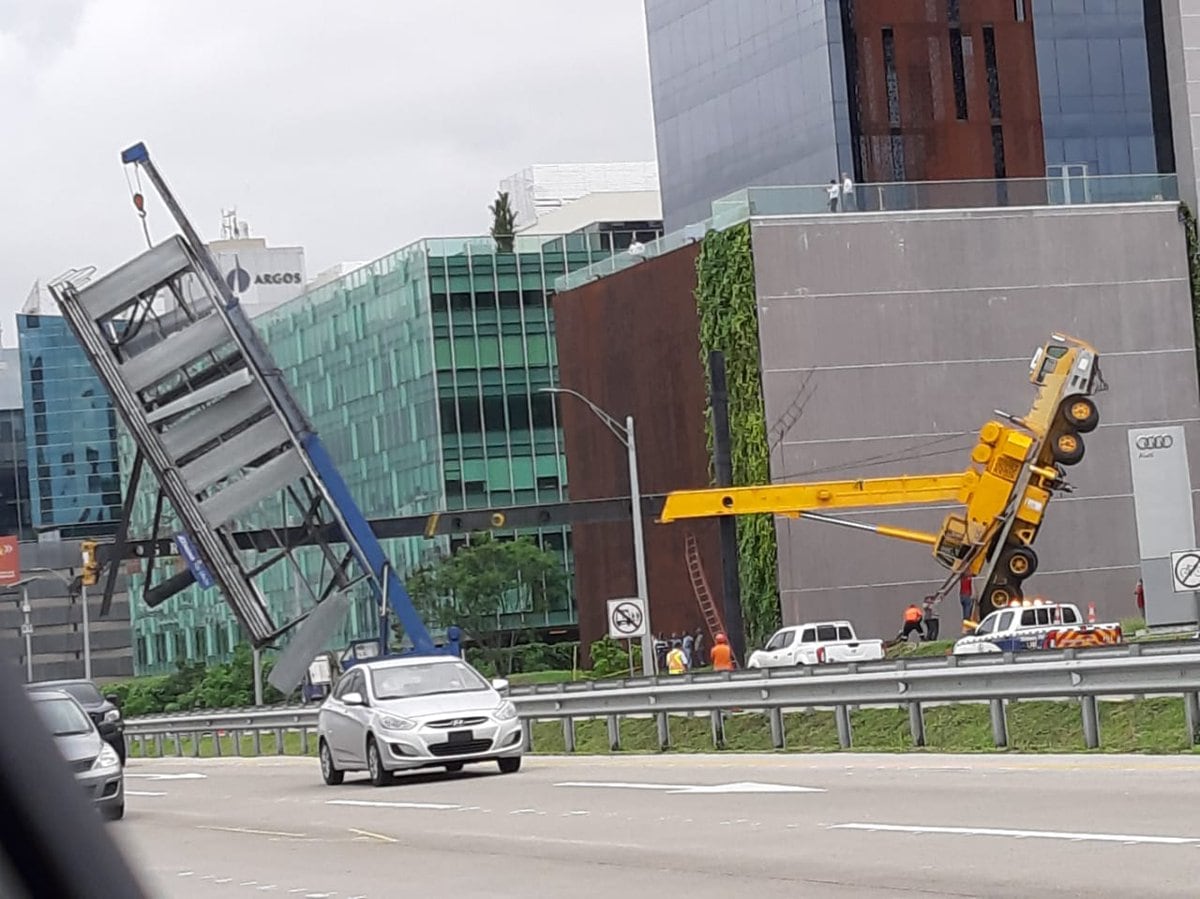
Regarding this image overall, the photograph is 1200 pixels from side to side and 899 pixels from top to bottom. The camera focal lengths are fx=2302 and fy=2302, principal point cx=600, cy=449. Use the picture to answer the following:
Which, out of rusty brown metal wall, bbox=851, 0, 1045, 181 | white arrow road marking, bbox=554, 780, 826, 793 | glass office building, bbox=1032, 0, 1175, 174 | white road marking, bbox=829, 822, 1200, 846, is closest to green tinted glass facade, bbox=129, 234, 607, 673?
rusty brown metal wall, bbox=851, 0, 1045, 181

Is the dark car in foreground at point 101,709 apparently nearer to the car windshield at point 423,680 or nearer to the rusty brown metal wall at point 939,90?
the car windshield at point 423,680

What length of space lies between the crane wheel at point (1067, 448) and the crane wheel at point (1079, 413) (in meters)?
0.26

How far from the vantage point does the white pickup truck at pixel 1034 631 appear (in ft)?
131

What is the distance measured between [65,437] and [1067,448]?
320ft

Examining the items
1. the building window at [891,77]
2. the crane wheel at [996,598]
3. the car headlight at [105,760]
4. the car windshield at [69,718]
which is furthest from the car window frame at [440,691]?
the building window at [891,77]

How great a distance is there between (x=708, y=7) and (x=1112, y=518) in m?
23.0

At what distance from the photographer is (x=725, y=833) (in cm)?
1563

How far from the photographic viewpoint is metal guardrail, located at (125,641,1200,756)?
68.8 ft

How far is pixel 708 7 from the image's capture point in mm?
76625

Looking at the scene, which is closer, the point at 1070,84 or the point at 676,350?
the point at 676,350

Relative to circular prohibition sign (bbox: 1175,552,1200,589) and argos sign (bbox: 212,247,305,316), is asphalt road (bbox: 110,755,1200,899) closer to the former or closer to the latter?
circular prohibition sign (bbox: 1175,552,1200,589)

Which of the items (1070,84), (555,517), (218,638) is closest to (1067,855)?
(555,517)

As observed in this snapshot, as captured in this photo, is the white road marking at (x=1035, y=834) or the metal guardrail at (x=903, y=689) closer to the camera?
the white road marking at (x=1035, y=834)

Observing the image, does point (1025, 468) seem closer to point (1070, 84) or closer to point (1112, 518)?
point (1112, 518)
